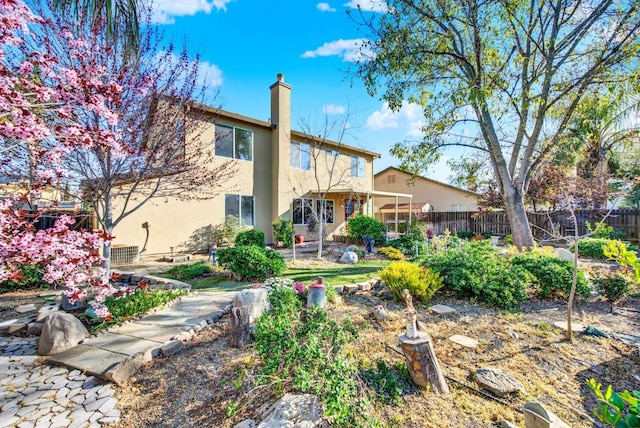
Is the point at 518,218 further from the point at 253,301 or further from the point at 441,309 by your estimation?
the point at 253,301

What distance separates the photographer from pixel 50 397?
2902mm

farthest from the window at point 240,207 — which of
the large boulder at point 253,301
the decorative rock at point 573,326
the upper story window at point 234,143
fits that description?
the decorative rock at point 573,326

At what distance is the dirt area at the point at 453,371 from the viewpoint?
2.61 m

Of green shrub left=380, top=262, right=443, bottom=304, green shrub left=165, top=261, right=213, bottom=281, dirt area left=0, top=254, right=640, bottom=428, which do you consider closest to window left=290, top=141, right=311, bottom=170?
green shrub left=165, top=261, right=213, bottom=281

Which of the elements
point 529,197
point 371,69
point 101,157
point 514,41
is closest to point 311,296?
point 101,157

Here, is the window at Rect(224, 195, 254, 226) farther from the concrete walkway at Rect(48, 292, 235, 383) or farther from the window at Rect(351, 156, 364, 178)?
the concrete walkway at Rect(48, 292, 235, 383)

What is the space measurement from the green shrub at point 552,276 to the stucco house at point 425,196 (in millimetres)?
15156

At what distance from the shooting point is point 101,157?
516 centimetres

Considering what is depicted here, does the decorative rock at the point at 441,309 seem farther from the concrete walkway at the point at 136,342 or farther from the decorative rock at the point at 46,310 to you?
the decorative rock at the point at 46,310

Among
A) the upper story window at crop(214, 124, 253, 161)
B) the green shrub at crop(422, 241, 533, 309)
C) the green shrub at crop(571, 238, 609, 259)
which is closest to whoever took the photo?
the green shrub at crop(422, 241, 533, 309)

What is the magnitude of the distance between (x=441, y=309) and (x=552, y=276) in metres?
2.34

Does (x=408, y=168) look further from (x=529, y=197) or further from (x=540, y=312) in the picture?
(x=529, y=197)

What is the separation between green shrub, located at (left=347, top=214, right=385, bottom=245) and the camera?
12.4m

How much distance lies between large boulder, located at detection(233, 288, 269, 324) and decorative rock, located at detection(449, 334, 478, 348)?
2.68 m
